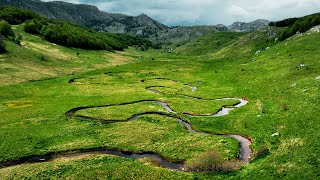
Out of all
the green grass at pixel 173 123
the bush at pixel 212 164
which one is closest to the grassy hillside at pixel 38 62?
the green grass at pixel 173 123

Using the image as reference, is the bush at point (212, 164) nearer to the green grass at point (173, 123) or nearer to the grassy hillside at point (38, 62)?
the green grass at point (173, 123)

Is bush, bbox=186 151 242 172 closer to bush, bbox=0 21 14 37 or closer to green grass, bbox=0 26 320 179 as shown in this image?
green grass, bbox=0 26 320 179

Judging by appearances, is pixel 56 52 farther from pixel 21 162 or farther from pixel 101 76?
pixel 21 162

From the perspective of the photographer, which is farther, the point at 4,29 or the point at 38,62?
the point at 4,29

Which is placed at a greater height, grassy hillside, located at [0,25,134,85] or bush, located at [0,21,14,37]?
bush, located at [0,21,14,37]

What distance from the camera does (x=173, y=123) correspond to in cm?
6019

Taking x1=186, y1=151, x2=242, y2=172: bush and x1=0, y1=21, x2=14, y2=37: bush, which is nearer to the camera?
x1=186, y1=151, x2=242, y2=172: bush

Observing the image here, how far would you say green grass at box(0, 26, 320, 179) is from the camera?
38125 mm

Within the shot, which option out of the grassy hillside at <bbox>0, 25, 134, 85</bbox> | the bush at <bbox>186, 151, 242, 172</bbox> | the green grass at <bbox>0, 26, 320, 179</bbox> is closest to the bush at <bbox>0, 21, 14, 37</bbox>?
the grassy hillside at <bbox>0, 25, 134, 85</bbox>

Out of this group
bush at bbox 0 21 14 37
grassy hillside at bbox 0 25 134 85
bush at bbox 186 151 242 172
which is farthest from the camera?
bush at bbox 0 21 14 37

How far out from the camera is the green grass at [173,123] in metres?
38.1

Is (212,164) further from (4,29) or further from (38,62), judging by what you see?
(4,29)

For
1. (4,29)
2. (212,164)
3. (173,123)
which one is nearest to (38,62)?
(4,29)

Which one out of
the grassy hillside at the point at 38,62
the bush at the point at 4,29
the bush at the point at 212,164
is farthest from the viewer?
the bush at the point at 4,29
